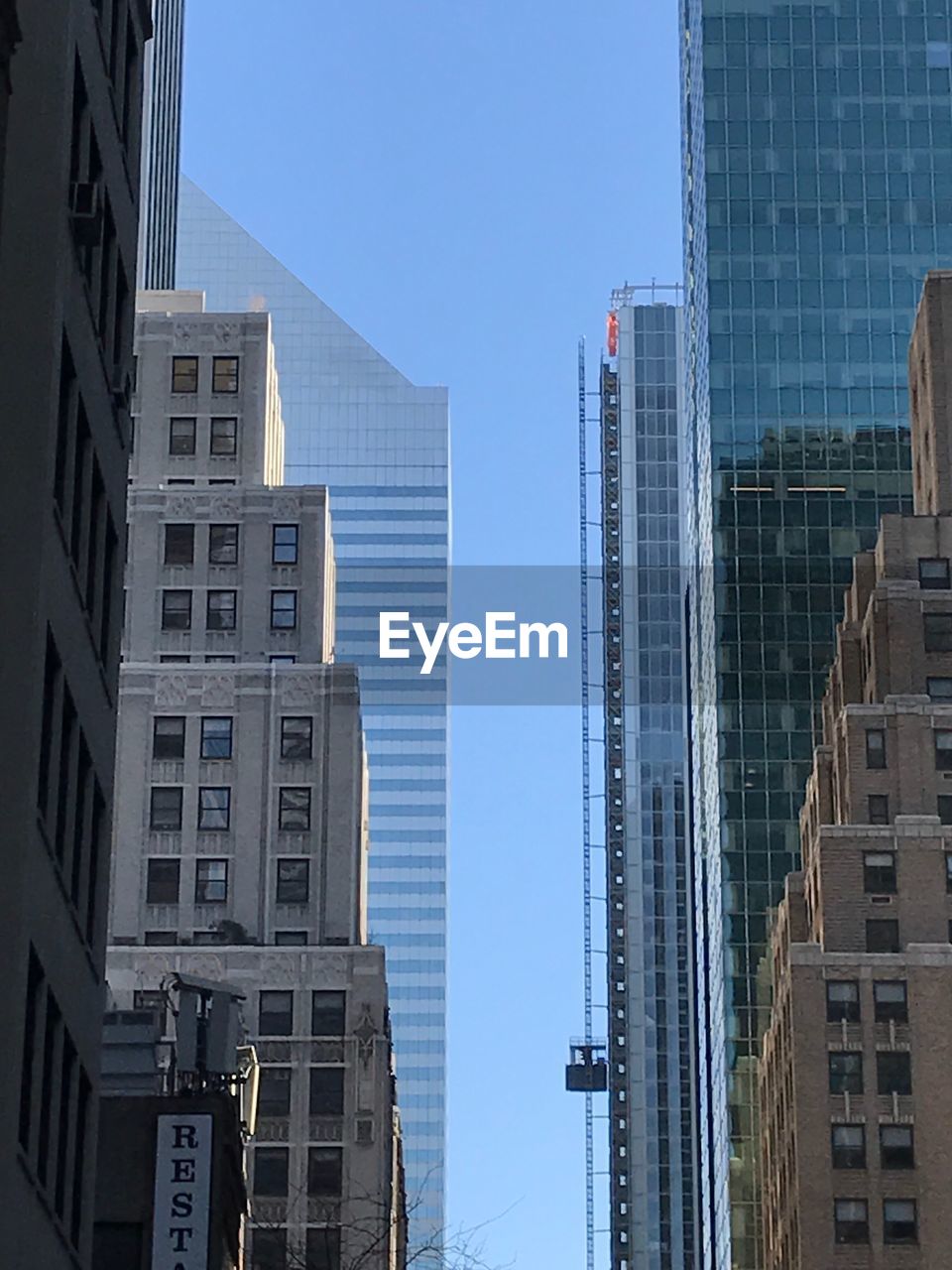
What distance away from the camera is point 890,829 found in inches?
4914

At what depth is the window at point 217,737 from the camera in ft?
385

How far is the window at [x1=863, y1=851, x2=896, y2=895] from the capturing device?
124 m

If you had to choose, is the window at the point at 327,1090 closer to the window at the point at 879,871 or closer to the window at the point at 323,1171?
the window at the point at 323,1171

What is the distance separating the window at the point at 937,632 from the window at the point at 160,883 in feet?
127

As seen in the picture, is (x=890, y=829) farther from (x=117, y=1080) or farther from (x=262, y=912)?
(x=117, y=1080)

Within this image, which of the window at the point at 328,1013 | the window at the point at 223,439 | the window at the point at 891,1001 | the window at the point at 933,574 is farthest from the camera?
the window at the point at 933,574

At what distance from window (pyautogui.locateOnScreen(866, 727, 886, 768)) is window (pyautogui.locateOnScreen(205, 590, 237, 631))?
30491 millimetres

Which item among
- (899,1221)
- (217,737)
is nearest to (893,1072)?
(899,1221)

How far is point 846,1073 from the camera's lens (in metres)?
119

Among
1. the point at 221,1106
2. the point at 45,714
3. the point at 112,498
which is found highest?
the point at 112,498

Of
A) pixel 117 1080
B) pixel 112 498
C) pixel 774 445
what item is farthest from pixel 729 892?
pixel 112 498

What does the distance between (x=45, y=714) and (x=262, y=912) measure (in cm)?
7851

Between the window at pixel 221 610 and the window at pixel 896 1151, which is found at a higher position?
the window at pixel 221 610

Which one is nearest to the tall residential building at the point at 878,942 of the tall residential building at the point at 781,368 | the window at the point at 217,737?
the tall residential building at the point at 781,368
